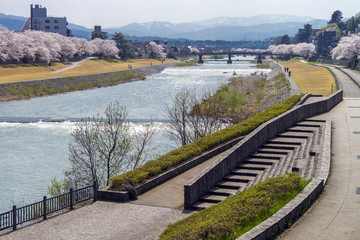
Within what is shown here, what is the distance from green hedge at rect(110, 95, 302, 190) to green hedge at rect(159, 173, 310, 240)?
630cm

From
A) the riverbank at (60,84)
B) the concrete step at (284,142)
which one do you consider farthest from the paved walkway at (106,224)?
the riverbank at (60,84)

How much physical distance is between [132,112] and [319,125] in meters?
35.4

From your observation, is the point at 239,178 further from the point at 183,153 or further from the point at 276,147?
the point at 276,147

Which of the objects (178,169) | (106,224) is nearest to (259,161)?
(178,169)

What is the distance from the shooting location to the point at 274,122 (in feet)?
97.1

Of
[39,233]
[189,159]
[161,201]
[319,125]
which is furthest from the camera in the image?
[319,125]

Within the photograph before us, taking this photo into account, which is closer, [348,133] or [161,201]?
[161,201]

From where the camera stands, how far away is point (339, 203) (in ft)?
54.4

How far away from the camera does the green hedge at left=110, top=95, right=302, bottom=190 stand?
21.5 m

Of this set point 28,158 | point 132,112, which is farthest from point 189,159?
point 132,112

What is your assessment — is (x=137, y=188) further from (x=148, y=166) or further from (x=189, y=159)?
(x=189, y=159)

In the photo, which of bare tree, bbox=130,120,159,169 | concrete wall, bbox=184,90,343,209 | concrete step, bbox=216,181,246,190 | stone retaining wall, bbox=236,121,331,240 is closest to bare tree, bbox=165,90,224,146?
bare tree, bbox=130,120,159,169

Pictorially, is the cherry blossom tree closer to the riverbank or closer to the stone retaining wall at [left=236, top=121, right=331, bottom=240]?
the riverbank

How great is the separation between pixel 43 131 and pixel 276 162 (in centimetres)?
3308
